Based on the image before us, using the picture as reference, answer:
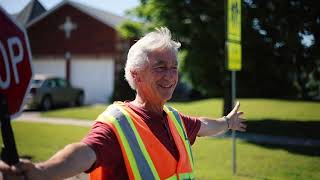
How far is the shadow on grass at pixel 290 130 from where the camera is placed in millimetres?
10156

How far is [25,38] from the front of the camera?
168 cm

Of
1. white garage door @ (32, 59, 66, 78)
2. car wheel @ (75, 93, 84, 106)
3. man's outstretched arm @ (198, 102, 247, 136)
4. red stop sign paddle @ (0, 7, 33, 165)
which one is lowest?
car wheel @ (75, 93, 84, 106)

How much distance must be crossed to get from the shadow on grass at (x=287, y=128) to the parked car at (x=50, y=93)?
10.6 metres

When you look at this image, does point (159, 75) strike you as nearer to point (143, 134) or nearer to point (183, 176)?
point (143, 134)

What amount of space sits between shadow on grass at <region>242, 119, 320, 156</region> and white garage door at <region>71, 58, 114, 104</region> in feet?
59.6

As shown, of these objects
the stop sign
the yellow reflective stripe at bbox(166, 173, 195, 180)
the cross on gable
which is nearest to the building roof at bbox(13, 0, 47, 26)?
the stop sign

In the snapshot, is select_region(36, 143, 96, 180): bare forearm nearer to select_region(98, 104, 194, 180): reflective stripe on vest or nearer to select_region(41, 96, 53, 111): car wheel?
select_region(98, 104, 194, 180): reflective stripe on vest

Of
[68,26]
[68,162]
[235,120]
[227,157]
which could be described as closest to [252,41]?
[227,157]

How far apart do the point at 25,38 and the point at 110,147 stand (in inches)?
34.9

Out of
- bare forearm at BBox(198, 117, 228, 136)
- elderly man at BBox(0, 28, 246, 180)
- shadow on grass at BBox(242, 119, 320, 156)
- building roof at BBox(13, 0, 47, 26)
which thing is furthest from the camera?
shadow on grass at BBox(242, 119, 320, 156)

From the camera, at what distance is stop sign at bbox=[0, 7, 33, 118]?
162cm

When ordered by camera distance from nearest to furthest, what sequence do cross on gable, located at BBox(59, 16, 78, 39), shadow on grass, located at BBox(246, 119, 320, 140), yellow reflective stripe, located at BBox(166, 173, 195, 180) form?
yellow reflective stripe, located at BBox(166, 173, 195, 180)
shadow on grass, located at BBox(246, 119, 320, 140)
cross on gable, located at BBox(59, 16, 78, 39)

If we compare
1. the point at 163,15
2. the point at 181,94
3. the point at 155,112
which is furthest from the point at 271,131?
the point at 181,94

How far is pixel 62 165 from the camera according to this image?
2.05 metres
